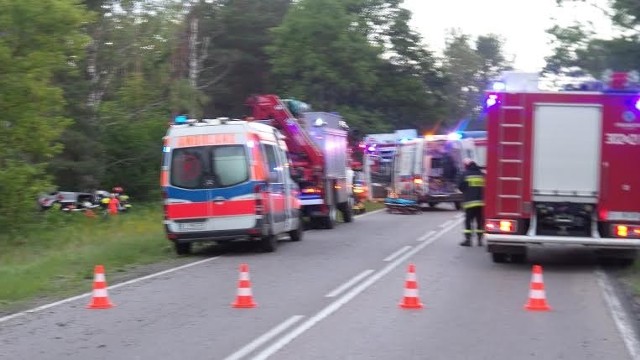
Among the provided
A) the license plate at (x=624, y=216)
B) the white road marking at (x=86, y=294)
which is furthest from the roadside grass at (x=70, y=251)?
the license plate at (x=624, y=216)

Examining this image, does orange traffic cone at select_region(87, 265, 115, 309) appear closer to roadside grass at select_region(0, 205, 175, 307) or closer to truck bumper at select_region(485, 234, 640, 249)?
roadside grass at select_region(0, 205, 175, 307)

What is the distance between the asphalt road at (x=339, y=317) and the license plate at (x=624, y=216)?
979 millimetres

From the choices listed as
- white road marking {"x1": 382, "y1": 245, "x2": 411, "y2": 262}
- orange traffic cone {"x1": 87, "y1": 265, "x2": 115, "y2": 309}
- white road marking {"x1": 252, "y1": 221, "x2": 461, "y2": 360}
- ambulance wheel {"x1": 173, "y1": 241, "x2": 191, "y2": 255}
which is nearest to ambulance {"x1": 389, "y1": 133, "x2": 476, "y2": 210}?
white road marking {"x1": 382, "y1": 245, "x2": 411, "y2": 262}

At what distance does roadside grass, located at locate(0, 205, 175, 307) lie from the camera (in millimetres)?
13859

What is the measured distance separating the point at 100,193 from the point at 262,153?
1769 cm

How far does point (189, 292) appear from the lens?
1279 centimetres

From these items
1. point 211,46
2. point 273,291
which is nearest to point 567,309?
point 273,291

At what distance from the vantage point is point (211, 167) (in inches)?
701

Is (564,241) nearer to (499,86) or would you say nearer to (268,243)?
(499,86)

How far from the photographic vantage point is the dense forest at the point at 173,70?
2298cm

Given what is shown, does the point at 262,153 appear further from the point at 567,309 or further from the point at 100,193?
the point at 100,193

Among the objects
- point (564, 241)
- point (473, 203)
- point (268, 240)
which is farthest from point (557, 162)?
point (268, 240)

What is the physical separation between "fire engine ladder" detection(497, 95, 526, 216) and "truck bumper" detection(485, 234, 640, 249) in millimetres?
404

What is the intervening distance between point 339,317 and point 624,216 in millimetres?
6485
